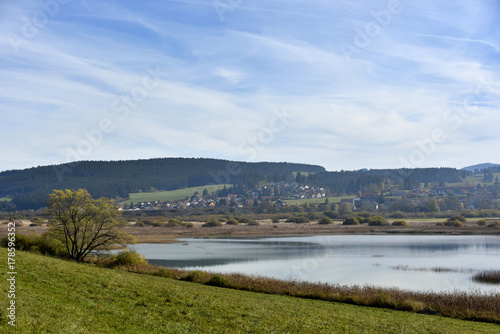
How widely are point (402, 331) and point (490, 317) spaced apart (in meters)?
7.00

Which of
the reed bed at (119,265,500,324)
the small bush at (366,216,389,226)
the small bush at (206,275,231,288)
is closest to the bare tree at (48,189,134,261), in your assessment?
the reed bed at (119,265,500,324)

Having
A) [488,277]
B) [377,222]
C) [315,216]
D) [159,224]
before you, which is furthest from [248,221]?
[488,277]

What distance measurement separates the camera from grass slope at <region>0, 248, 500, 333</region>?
13.9 meters

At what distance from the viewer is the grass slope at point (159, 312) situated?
13867 millimetres

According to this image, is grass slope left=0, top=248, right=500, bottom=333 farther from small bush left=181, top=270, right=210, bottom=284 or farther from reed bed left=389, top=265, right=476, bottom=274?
reed bed left=389, top=265, right=476, bottom=274

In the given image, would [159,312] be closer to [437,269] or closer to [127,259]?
[127,259]

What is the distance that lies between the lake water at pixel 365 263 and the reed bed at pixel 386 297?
6182mm

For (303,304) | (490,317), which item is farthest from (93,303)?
(490,317)

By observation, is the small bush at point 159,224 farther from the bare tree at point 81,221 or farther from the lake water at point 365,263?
the bare tree at point 81,221

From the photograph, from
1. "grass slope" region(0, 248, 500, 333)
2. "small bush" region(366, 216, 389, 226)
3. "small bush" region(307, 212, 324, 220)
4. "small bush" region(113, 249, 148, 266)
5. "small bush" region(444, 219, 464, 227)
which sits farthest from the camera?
"small bush" region(307, 212, 324, 220)

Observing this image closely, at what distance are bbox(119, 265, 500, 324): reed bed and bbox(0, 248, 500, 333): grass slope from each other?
4.91 ft

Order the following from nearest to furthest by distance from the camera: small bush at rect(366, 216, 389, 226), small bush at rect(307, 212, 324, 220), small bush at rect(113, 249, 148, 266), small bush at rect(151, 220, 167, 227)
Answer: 1. small bush at rect(113, 249, 148, 266)
2. small bush at rect(366, 216, 389, 226)
3. small bush at rect(151, 220, 167, 227)
4. small bush at rect(307, 212, 324, 220)

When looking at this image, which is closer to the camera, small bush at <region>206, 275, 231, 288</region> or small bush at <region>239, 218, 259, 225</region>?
small bush at <region>206, 275, 231, 288</region>

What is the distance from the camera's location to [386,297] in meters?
24.4
